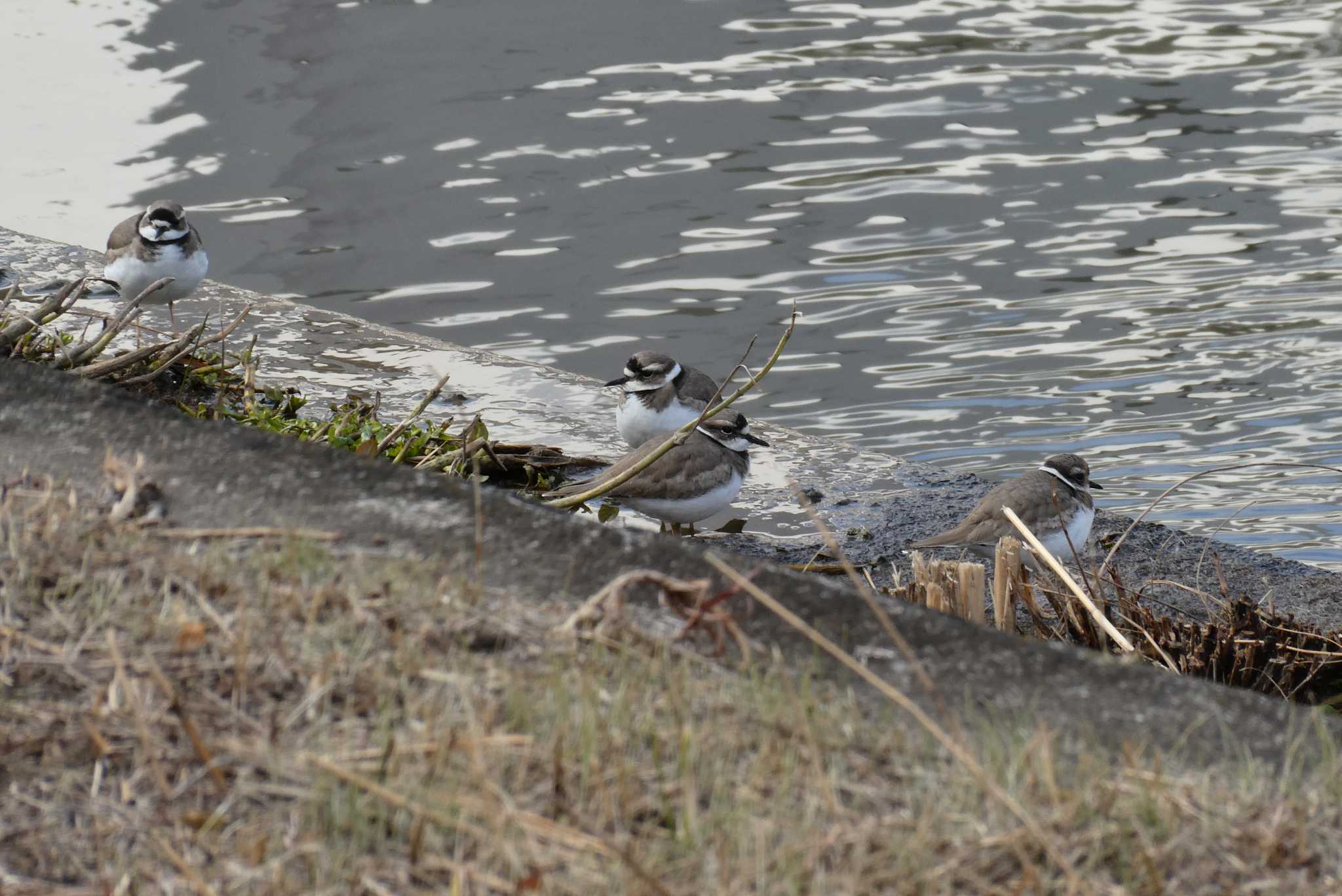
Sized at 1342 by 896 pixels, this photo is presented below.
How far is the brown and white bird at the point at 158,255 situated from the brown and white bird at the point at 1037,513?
14.8ft

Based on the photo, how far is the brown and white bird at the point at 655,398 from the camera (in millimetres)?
7918

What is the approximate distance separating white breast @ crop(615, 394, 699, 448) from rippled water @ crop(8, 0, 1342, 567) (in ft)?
7.71

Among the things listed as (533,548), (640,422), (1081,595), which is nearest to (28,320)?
(640,422)

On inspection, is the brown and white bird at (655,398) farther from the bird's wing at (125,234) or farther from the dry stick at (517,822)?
the dry stick at (517,822)

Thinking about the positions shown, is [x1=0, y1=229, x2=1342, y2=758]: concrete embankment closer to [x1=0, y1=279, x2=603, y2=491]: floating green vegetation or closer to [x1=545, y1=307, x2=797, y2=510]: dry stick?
[x1=545, y1=307, x2=797, y2=510]: dry stick

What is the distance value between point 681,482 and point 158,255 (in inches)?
142

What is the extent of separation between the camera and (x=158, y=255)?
8.70m

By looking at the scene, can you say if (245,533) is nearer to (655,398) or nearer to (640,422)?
(640,422)

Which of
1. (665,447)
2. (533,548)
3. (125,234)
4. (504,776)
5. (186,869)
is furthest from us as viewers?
(125,234)

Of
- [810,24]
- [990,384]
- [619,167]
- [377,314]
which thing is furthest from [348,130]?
[990,384]

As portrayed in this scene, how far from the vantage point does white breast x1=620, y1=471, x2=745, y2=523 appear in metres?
6.99

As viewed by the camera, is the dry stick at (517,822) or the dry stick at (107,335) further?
the dry stick at (107,335)

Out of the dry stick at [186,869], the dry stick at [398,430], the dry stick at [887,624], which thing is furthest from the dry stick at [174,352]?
the dry stick at [186,869]

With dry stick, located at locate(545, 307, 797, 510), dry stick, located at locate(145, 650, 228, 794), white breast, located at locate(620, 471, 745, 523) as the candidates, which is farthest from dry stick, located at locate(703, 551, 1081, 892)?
white breast, located at locate(620, 471, 745, 523)
